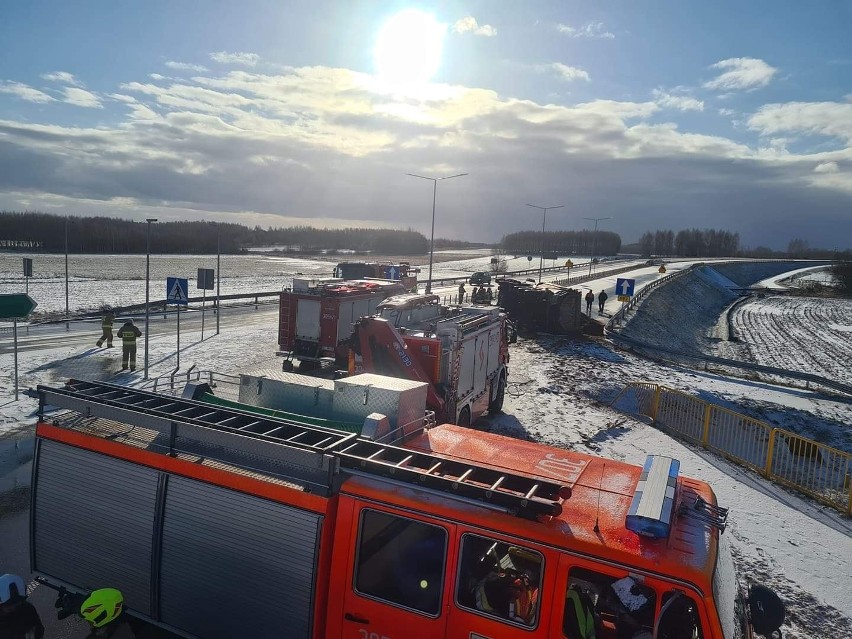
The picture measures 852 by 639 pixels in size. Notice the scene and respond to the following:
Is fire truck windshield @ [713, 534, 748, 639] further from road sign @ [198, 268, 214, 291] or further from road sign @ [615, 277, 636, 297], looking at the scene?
road sign @ [615, 277, 636, 297]

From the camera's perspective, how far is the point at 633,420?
47.8ft

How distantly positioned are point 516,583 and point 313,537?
1557 mm

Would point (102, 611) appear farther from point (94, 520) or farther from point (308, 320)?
point (308, 320)

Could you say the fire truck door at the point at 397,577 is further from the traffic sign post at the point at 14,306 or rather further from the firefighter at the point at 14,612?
the traffic sign post at the point at 14,306

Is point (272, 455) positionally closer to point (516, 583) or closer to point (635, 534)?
point (516, 583)

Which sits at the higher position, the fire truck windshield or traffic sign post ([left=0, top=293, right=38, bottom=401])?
traffic sign post ([left=0, top=293, right=38, bottom=401])

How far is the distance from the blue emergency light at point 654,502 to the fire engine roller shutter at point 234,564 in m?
2.34

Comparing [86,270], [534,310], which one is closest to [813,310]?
[534,310]

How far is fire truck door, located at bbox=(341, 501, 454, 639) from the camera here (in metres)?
4.04

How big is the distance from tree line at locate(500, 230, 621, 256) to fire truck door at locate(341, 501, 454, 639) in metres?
167

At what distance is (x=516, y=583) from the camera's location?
13.0ft

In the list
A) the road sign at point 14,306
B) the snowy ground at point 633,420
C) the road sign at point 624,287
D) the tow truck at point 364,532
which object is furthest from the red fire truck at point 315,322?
the road sign at point 624,287

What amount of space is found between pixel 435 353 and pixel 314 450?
6.80 metres

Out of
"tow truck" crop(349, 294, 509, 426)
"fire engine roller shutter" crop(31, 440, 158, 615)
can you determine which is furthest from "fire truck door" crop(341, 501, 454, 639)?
"tow truck" crop(349, 294, 509, 426)
